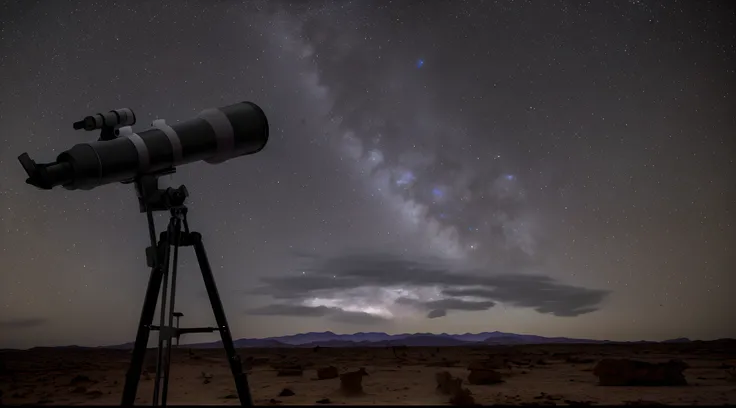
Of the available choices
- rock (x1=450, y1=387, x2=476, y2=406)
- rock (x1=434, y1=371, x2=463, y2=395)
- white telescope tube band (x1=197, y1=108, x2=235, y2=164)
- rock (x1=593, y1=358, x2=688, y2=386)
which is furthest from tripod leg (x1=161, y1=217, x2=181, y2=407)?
rock (x1=593, y1=358, x2=688, y2=386)

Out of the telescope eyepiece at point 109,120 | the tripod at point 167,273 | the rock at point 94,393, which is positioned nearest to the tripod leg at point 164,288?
the tripod at point 167,273

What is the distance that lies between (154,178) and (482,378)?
412 inches

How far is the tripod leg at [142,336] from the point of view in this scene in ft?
17.3

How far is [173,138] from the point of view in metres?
5.95

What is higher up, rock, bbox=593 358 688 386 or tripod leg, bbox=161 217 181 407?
tripod leg, bbox=161 217 181 407

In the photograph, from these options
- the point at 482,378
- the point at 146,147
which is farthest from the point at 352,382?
the point at 146,147

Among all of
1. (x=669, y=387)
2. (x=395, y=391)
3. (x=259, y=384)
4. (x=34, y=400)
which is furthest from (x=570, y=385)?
(x=34, y=400)

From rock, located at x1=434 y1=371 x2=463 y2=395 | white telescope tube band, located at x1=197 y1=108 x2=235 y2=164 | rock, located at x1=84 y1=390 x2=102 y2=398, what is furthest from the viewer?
rock, located at x1=84 y1=390 x2=102 y2=398

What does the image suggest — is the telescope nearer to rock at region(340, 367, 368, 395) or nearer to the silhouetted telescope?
the silhouetted telescope

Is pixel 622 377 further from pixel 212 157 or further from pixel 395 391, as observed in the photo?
pixel 212 157

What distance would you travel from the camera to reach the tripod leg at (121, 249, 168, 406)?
5.27 metres

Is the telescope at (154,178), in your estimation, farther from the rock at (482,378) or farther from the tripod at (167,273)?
the rock at (482,378)

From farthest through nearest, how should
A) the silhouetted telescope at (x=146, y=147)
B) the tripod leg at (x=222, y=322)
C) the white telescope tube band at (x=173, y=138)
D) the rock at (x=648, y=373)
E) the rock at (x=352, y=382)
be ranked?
the rock at (x=648, y=373)
the rock at (x=352, y=382)
the white telescope tube band at (x=173, y=138)
the tripod leg at (x=222, y=322)
the silhouetted telescope at (x=146, y=147)

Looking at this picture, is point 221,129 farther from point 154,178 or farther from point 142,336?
point 142,336
